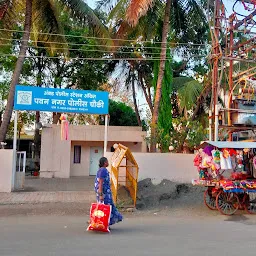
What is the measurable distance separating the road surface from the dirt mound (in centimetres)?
235

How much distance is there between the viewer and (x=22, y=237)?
24.7 ft

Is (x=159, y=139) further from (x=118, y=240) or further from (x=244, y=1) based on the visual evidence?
(x=118, y=240)

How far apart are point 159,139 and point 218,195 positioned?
6.29m

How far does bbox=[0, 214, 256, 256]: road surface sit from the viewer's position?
6.56 metres

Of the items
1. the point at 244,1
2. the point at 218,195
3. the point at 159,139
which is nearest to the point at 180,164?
the point at 159,139

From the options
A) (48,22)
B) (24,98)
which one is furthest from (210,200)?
(48,22)

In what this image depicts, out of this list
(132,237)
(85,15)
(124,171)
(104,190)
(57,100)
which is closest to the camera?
(132,237)

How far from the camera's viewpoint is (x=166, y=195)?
1394cm

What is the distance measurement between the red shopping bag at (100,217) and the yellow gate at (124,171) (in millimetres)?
3256

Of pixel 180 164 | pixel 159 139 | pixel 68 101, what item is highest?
pixel 68 101

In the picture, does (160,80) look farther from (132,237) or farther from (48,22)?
(132,237)

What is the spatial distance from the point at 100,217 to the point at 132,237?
82 cm

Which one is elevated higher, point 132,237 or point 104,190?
point 104,190

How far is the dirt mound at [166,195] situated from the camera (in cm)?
1303
